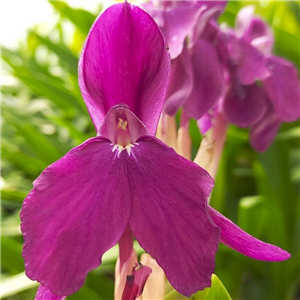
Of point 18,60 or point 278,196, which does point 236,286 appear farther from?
point 18,60

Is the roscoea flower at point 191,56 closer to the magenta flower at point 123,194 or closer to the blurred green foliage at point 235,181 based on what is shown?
the magenta flower at point 123,194

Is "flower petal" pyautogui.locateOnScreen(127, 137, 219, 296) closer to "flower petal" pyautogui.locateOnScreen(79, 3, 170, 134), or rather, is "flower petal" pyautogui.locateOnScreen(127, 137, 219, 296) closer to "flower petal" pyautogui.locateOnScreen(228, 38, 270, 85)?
"flower petal" pyautogui.locateOnScreen(79, 3, 170, 134)

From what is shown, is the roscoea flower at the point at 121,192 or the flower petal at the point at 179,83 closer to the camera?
the roscoea flower at the point at 121,192

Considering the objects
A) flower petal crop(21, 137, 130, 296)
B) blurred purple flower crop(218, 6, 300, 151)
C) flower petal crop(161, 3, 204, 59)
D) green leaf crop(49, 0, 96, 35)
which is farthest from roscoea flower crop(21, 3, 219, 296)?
green leaf crop(49, 0, 96, 35)

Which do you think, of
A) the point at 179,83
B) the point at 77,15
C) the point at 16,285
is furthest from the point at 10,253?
the point at 77,15

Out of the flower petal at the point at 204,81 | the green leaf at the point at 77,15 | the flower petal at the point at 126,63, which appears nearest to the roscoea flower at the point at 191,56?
the flower petal at the point at 204,81

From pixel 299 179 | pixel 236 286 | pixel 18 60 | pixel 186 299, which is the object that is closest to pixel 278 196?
pixel 299 179
